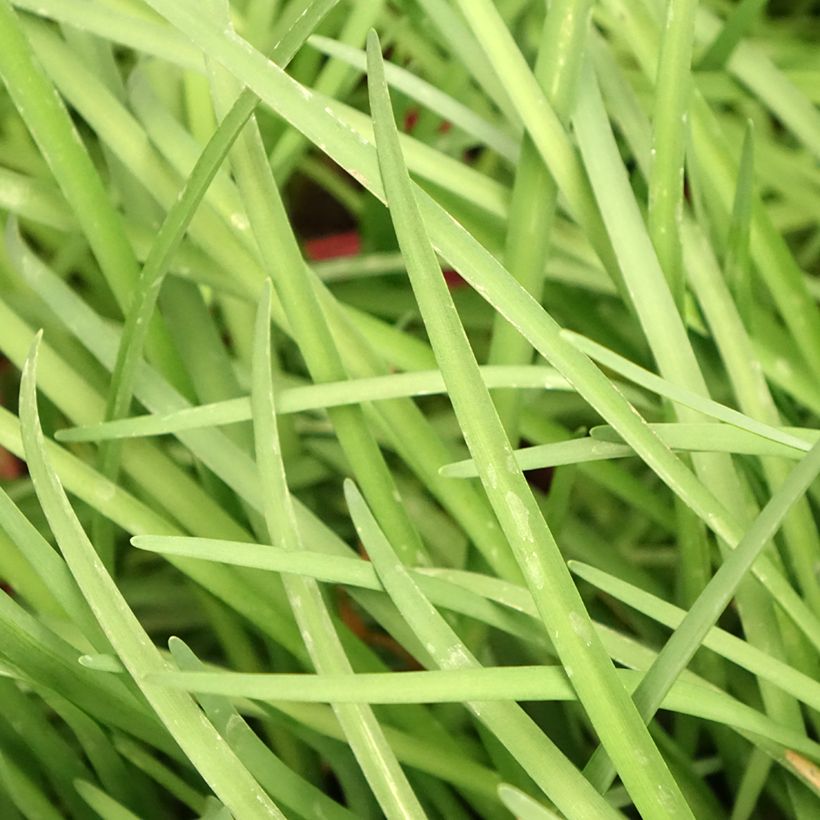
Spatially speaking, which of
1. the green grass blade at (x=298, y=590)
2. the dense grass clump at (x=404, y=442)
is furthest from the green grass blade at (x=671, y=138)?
the green grass blade at (x=298, y=590)

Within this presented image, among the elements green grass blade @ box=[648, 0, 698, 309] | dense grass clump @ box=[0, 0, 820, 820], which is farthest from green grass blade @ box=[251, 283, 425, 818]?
green grass blade @ box=[648, 0, 698, 309]

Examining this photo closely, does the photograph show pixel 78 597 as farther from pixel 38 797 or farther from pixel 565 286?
pixel 565 286

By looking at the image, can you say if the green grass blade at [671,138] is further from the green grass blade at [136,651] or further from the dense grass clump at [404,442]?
the green grass blade at [136,651]

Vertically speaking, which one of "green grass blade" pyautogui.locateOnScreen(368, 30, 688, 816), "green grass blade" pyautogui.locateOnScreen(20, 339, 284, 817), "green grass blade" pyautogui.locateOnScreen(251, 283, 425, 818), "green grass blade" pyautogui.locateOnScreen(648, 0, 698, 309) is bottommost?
"green grass blade" pyautogui.locateOnScreen(20, 339, 284, 817)

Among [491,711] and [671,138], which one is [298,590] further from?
[671,138]

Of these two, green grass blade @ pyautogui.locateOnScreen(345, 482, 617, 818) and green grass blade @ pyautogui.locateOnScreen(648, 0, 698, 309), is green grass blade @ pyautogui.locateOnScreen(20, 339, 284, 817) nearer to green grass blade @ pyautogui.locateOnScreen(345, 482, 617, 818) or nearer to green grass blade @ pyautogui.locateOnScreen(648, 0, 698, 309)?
green grass blade @ pyautogui.locateOnScreen(345, 482, 617, 818)

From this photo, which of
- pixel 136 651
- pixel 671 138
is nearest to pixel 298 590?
pixel 136 651

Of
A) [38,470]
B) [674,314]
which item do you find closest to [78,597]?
[38,470]

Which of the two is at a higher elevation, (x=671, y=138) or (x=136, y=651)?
(x=671, y=138)
